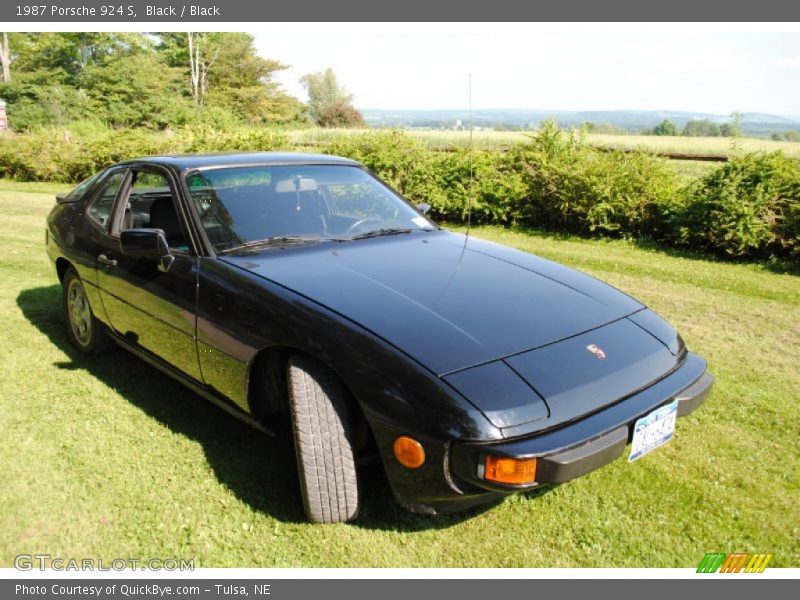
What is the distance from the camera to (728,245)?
755 centimetres

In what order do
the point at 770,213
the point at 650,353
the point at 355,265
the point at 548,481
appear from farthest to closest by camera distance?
1. the point at 770,213
2. the point at 355,265
3. the point at 650,353
4. the point at 548,481

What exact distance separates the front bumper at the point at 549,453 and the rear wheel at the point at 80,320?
9.10 feet

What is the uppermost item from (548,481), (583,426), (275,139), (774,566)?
(275,139)

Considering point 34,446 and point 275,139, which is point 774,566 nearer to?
point 34,446

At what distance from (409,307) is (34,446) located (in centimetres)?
213

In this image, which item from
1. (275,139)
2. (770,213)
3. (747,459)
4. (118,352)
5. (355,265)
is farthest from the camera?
(275,139)

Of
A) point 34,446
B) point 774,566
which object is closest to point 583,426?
point 774,566

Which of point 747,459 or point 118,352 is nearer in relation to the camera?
point 747,459

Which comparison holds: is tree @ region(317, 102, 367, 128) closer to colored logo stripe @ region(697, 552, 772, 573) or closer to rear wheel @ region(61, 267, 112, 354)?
rear wheel @ region(61, 267, 112, 354)

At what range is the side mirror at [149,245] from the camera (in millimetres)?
2955

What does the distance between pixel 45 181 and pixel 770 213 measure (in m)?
16.8

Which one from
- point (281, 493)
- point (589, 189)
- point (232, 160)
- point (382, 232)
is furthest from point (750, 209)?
point (281, 493)

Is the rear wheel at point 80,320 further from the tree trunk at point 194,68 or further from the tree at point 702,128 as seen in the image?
the tree trunk at point 194,68

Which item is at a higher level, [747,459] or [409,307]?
[409,307]
